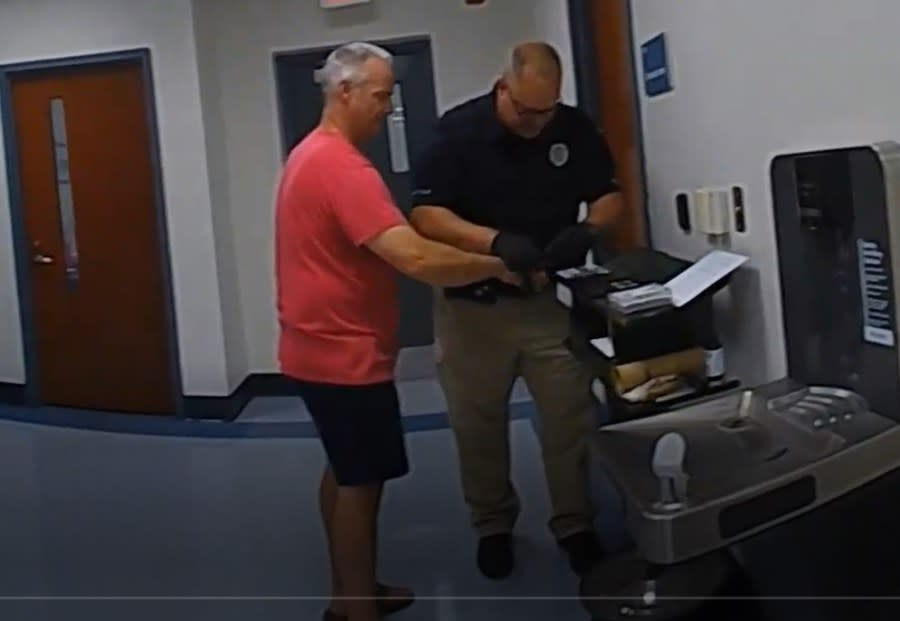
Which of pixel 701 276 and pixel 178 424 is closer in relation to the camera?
pixel 701 276

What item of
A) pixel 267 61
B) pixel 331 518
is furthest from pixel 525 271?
pixel 267 61

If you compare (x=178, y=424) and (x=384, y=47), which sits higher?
(x=384, y=47)

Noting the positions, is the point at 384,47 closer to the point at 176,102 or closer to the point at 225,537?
the point at 176,102

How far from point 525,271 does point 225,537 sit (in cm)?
139

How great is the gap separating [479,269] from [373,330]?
→ 0.27m

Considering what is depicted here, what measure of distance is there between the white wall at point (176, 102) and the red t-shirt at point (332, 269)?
261cm

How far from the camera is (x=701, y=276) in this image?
7.39 ft

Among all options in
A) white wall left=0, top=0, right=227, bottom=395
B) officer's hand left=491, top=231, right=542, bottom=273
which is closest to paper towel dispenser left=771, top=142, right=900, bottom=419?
officer's hand left=491, top=231, right=542, bottom=273

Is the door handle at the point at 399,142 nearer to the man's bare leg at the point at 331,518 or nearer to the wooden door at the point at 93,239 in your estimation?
the wooden door at the point at 93,239

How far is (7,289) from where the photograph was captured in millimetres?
5305

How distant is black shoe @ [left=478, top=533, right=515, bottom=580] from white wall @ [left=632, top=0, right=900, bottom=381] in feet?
2.59

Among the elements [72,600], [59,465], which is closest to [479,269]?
[72,600]

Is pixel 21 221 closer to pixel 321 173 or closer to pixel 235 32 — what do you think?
pixel 235 32

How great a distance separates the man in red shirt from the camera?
7.29 feet
